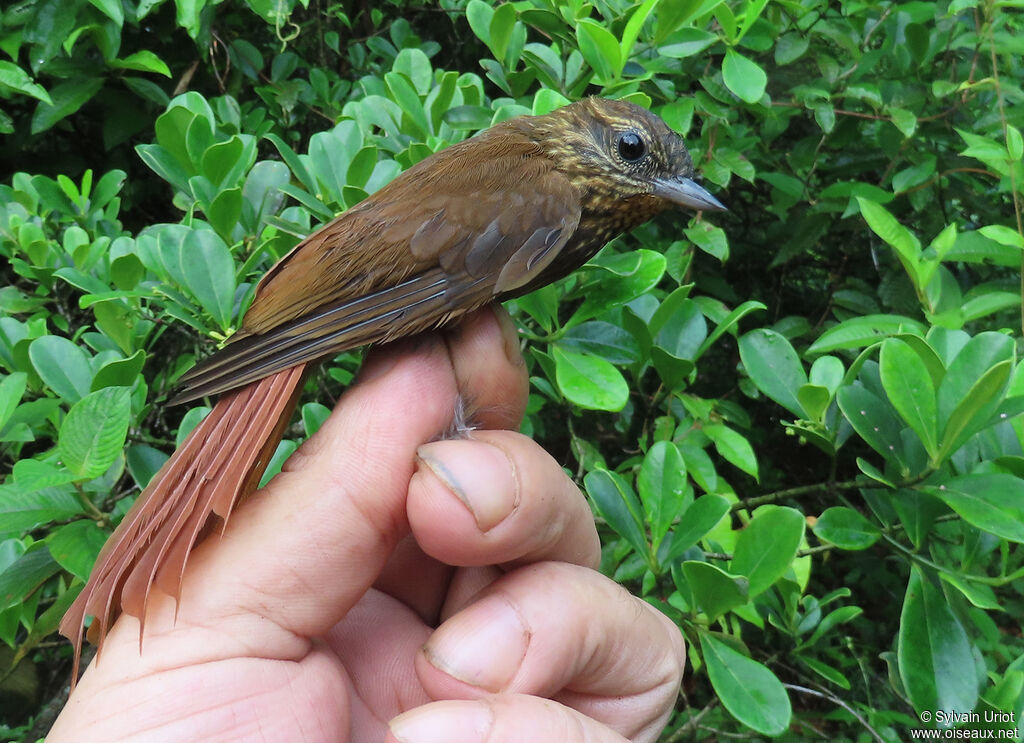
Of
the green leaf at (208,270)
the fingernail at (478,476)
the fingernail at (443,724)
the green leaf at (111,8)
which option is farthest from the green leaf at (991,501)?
the green leaf at (111,8)

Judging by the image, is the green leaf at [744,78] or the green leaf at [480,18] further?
the green leaf at [480,18]

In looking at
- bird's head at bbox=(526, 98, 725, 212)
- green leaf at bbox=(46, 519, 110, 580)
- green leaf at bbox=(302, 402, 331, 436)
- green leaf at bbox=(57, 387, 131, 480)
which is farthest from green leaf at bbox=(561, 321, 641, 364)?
green leaf at bbox=(46, 519, 110, 580)

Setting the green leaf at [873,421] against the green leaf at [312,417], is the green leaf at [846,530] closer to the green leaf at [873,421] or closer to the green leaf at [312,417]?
the green leaf at [873,421]

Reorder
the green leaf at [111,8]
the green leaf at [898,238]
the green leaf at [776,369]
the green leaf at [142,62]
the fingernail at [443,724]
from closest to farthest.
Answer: the fingernail at [443,724], the green leaf at [776,369], the green leaf at [898,238], the green leaf at [111,8], the green leaf at [142,62]

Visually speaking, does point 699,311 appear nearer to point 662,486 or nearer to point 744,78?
point 662,486

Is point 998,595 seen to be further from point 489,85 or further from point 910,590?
point 489,85

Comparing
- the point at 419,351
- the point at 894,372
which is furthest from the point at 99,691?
the point at 894,372

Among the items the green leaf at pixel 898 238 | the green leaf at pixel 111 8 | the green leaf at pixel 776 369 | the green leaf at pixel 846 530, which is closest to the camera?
the green leaf at pixel 846 530
